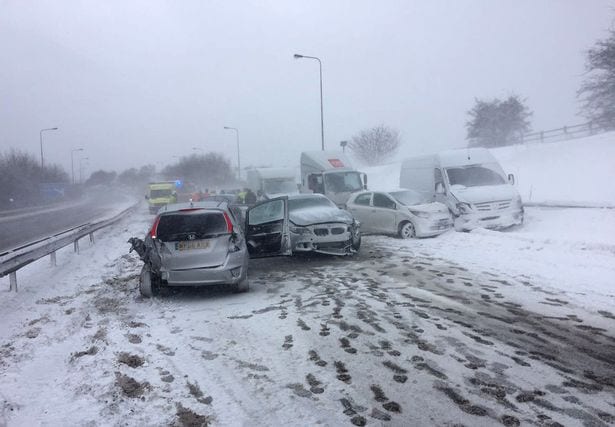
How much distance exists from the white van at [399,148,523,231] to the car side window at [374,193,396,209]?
5.73 ft

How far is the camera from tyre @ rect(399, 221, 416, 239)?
45.5 feet

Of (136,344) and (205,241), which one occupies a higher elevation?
(205,241)

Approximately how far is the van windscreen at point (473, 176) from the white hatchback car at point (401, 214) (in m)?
1.19

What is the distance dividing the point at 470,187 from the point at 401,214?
A: 8.35ft

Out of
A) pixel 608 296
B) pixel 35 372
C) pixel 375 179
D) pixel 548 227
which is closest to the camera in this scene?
pixel 35 372

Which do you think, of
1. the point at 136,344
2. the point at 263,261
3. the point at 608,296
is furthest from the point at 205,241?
the point at 608,296

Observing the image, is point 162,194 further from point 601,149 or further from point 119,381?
point 119,381

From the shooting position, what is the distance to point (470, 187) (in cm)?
1480

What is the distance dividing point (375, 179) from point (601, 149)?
2296 centimetres

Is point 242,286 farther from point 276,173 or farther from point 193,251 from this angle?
point 276,173

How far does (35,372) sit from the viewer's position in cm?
470

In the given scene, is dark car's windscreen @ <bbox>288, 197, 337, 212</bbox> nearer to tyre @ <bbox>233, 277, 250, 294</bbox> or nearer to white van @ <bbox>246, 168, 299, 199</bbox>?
tyre @ <bbox>233, 277, 250, 294</bbox>

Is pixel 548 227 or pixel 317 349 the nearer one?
pixel 317 349

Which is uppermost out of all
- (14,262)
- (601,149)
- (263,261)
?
(601,149)
